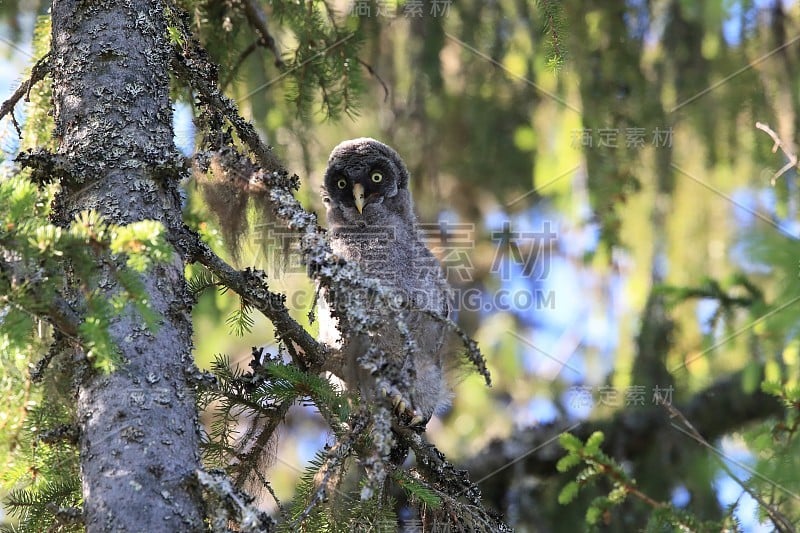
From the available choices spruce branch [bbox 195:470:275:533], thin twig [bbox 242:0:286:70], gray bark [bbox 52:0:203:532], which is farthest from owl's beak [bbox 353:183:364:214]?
spruce branch [bbox 195:470:275:533]

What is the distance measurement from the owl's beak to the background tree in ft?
0.84

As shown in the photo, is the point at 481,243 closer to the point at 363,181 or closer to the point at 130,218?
the point at 363,181

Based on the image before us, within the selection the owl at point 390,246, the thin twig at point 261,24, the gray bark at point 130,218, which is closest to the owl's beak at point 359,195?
the owl at point 390,246

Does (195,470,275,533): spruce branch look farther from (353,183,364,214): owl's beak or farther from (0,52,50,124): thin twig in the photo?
(353,183,364,214): owl's beak

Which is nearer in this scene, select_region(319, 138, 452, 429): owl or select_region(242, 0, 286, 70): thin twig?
select_region(242, 0, 286, 70): thin twig

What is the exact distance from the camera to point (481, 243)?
720cm

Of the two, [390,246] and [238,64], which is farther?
[390,246]

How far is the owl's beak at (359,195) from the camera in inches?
169

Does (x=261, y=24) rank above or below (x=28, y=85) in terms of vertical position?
above

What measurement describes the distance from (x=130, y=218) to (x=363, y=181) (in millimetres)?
2119

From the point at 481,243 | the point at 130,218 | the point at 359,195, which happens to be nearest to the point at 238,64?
the point at 359,195

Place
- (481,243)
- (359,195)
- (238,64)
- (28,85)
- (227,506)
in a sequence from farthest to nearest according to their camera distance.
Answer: (481,243) → (359,195) → (238,64) → (28,85) → (227,506)

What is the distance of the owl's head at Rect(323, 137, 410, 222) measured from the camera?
439 centimetres

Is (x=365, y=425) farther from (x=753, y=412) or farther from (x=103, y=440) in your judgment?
(x=753, y=412)
